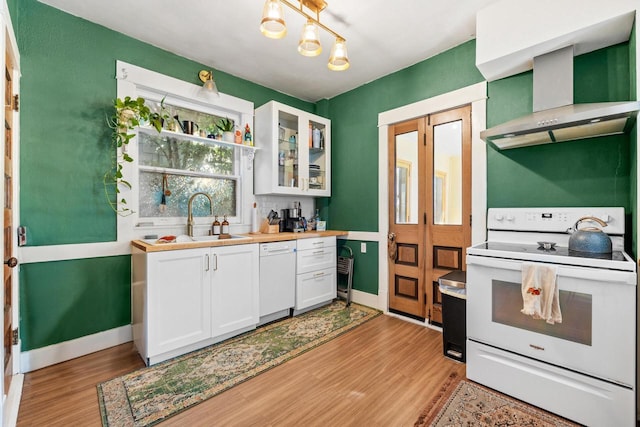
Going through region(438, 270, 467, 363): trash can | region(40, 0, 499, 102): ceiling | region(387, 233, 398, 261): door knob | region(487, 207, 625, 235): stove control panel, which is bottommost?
region(438, 270, 467, 363): trash can

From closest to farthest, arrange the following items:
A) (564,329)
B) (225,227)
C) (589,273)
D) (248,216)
→ (589,273), (564,329), (225,227), (248,216)

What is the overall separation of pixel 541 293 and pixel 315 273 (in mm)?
2115

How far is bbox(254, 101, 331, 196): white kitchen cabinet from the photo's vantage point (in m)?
3.24

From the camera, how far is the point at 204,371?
6.82ft

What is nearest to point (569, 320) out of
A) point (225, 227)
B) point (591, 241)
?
point (591, 241)

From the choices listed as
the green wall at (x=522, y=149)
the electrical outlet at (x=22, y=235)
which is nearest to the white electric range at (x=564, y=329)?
the green wall at (x=522, y=149)

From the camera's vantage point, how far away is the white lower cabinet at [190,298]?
2123 mm

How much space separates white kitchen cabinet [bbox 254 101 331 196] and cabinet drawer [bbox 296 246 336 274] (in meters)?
0.73

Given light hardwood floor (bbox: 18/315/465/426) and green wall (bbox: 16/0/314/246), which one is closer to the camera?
light hardwood floor (bbox: 18/315/465/426)

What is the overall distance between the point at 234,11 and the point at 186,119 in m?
1.17

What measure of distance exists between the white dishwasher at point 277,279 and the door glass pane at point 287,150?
79 cm

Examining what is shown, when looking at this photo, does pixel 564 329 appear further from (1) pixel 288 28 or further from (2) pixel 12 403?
(2) pixel 12 403

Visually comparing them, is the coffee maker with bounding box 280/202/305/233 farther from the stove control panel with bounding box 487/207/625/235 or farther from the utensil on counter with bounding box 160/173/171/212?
the stove control panel with bounding box 487/207/625/235

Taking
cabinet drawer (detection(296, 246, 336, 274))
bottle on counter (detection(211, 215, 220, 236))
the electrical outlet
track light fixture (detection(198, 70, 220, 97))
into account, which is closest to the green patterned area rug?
cabinet drawer (detection(296, 246, 336, 274))
